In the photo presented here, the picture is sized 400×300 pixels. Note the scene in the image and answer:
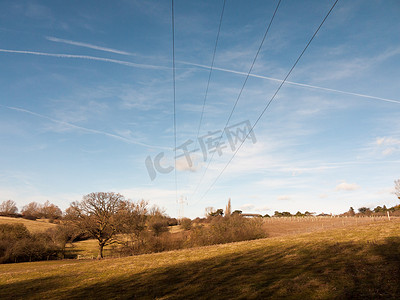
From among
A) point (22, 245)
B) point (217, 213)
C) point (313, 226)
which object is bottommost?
point (313, 226)

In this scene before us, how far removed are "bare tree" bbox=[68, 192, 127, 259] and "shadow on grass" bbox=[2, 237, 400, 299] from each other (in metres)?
25.1

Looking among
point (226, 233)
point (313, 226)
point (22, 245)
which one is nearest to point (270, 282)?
point (226, 233)

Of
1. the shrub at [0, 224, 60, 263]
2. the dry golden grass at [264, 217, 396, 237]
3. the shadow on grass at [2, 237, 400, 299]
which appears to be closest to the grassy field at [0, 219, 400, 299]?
the shadow on grass at [2, 237, 400, 299]

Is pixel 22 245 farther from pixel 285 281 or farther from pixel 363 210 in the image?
pixel 363 210

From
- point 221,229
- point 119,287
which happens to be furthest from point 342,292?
point 221,229

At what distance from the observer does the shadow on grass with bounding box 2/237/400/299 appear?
9023 mm

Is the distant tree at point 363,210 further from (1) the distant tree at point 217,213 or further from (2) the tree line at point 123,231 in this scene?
(2) the tree line at point 123,231

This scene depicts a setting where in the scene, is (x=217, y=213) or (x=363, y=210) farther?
(x=363, y=210)

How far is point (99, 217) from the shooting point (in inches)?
1721

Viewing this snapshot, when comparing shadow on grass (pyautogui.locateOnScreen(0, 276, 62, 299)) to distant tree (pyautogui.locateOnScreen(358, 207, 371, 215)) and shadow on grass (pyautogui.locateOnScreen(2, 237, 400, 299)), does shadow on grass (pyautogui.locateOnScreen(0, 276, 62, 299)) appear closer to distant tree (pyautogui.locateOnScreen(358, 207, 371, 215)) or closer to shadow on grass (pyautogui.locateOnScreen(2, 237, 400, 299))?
shadow on grass (pyautogui.locateOnScreen(2, 237, 400, 299))

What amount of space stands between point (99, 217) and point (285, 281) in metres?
39.2

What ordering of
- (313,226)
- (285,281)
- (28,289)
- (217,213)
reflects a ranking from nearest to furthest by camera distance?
(285,281) → (28,289) → (313,226) → (217,213)

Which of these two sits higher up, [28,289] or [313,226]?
[28,289]

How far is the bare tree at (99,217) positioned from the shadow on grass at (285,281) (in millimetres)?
25126
